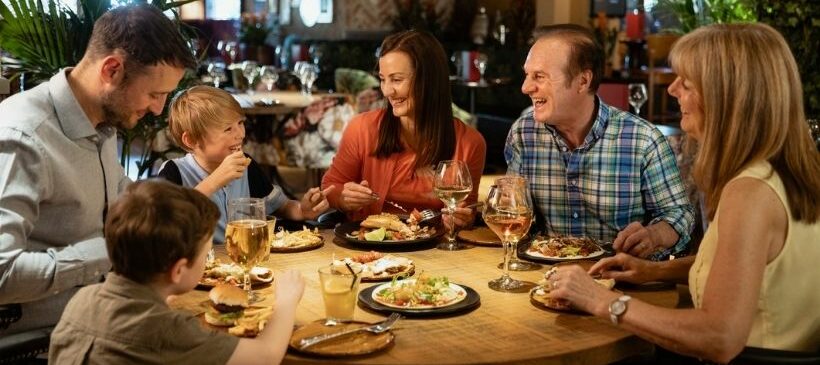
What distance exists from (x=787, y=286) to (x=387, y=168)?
74.2 inches

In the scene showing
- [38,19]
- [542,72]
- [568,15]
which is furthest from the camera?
[568,15]

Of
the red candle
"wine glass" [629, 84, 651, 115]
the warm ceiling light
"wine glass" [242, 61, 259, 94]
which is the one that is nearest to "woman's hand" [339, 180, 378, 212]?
"wine glass" [629, 84, 651, 115]

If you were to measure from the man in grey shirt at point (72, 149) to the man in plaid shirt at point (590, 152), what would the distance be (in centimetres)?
121

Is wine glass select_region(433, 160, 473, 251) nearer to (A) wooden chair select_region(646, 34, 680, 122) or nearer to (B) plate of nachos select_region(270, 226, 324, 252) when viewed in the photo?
(B) plate of nachos select_region(270, 226, 324, 252)

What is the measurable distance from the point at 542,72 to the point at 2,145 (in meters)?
1.68

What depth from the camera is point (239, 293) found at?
6.64ft

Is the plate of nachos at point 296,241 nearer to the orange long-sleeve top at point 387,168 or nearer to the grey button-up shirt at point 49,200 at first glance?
the grey button-up shirt at point 49,200

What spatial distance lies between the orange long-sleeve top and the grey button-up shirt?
117 cm

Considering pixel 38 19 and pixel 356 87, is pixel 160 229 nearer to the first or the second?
pixel 38 19

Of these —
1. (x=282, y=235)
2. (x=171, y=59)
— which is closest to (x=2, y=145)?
(x=171, y=59)

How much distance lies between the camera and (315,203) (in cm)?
321

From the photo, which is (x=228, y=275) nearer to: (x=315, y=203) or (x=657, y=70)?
(x=315, y=203)

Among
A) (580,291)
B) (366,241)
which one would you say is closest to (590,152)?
(366,241)

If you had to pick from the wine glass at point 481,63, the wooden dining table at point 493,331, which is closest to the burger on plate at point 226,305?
the wooden dining table at point 493,331
